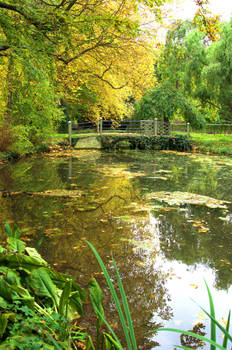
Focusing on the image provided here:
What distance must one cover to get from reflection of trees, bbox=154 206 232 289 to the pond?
0.01 m

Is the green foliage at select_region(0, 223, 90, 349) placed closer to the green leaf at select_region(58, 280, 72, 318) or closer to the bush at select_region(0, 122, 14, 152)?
the green leaf at select_region(58, 280, 72, 318)

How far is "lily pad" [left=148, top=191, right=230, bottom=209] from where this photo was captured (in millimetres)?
7043

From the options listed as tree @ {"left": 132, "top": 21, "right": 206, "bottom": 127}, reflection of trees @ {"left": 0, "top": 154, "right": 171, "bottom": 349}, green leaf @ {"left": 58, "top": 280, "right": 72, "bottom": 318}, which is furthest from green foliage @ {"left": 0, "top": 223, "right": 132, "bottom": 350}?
tree @ {"left": 132, "top": 21, "right": 206, "bottom": 127}

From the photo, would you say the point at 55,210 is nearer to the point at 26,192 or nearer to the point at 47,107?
the point at 26,192

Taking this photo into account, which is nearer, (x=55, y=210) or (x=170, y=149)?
(x=55, y=210)

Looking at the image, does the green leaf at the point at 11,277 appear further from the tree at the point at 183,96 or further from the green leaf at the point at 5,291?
the tree at the point at 183,96

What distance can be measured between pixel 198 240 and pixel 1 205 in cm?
380

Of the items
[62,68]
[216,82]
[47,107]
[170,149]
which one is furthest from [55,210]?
[216,82]

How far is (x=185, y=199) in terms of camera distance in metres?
7.41

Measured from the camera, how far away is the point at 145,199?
733 cm

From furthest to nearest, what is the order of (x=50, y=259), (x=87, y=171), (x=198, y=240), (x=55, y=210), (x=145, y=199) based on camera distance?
(x=87, y=171), (x=145, y=199), (x=55, y=210), (x=198, y=240), (x=50, y=259)

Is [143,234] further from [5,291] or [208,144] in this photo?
[208,144]

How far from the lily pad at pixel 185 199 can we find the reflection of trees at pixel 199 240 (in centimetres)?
60

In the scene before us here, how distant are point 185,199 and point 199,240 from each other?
257cm
